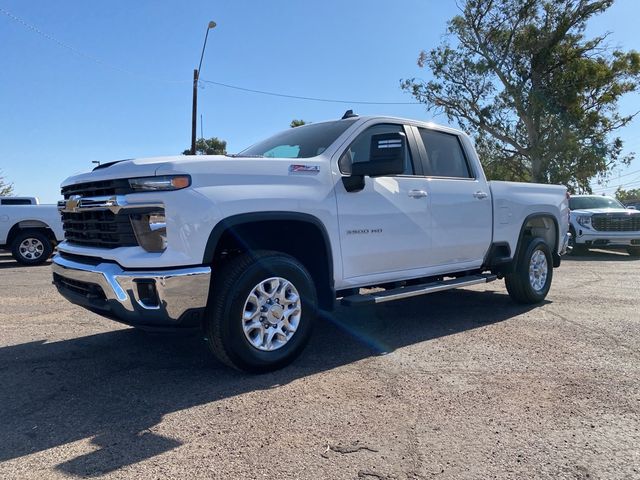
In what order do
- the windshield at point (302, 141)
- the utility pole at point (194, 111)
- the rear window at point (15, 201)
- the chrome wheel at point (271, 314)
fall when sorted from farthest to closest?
the utility pole at point (194, 111) < the rear window at point (15, 201) < the windshield at point (302, 141) < the chrome wheel at point (271, 314)

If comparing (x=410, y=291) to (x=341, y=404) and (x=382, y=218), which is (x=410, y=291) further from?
(x=341, y=404)

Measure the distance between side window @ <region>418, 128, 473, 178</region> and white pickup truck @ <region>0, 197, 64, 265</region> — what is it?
971cm

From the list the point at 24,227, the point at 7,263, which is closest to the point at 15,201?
the point at 24,227

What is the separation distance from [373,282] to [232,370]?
58.9 inches

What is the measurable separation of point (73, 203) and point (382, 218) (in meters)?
2.56

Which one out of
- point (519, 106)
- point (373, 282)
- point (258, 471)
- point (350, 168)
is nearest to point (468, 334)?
point (373, 282)

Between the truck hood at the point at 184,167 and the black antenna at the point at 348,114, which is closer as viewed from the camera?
the truck hood at the point at 184,167

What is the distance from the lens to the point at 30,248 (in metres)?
12.3

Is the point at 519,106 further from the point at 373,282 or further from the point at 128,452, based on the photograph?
the point at 128,452

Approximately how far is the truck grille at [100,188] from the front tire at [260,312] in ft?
2.98

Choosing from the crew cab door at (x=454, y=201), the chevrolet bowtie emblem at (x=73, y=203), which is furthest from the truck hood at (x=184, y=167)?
the crew cab door at (x=454, y=201)

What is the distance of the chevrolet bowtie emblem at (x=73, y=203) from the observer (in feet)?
13.3

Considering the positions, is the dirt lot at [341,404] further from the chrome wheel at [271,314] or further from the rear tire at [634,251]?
the rear tire at [634,251]

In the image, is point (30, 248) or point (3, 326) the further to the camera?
point (30, 248)
